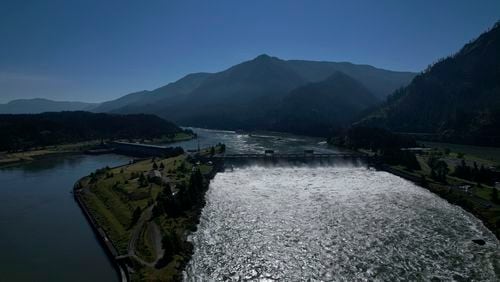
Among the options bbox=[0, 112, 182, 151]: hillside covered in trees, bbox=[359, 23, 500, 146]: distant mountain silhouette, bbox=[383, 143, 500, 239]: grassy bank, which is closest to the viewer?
bbox=[383, 143, 500, 239]: grassy bank

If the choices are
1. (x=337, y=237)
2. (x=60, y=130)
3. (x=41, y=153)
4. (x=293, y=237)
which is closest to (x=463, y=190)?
(x=337, y=237)

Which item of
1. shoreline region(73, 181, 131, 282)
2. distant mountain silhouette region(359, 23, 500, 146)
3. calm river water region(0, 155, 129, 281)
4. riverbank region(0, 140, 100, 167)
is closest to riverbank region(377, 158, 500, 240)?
shoreline region(73, 181, 131, 282)

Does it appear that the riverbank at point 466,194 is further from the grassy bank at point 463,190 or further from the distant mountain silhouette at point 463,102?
the distant mountain silhouette at point 463,102

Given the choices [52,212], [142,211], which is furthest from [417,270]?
[52,212]

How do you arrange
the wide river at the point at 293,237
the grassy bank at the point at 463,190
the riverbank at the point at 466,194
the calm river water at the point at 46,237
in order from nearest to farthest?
1. the wide river at the point at 293,237
2. the calm river water at the point at 46,237
3. the riverbank at the point at 466,194
4. the grassy bank at the point at 463,190

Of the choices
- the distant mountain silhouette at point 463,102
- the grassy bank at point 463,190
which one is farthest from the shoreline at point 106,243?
the distant mountain silhouette at point 463,102

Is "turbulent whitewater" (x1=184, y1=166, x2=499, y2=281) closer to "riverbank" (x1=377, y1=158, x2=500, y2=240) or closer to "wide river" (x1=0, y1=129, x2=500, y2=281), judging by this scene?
"wide river" (x1=0, y1=129, x2=500, y2=281)

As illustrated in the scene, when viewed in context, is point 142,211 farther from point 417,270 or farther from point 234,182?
point 417,270
